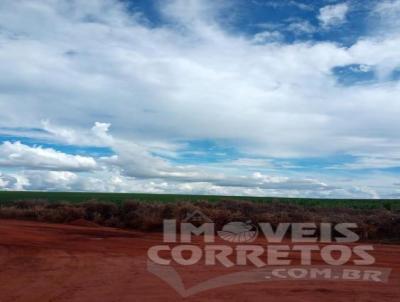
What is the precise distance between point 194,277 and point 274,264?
268 centimetres

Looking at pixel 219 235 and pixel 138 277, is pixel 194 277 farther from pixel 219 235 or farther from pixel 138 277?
pixel 219 235

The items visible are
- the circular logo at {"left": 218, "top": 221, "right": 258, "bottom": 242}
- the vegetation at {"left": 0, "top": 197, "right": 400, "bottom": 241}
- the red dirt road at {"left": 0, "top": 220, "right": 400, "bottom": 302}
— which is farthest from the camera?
the vegetation at {"left": 0, "top": 197, "right": 400, "bottom": 241}

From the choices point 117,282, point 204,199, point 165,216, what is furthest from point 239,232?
point 204,199

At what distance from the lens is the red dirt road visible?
8.50m

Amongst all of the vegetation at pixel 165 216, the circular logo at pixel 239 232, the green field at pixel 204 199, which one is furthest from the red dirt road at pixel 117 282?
the green field at pixel 204 199

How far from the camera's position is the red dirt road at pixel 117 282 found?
8500 mm

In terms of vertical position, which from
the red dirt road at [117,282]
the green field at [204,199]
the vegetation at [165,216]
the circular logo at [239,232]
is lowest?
the red dirt road at [117,282]

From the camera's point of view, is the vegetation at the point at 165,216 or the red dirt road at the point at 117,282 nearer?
the red dirt road at the point at 117,282

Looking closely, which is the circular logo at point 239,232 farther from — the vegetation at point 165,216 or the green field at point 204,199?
the green field at point 204,199

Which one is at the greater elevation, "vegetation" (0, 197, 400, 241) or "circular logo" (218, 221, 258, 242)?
"vegetation" (0, 197, 400, 241)

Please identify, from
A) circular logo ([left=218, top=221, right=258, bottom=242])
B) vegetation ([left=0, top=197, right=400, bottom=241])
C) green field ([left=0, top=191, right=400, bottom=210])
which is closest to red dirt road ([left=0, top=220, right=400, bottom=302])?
circular logo ([left=218, top=221, right=258, bottom=242])

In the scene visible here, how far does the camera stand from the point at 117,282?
9.58 m

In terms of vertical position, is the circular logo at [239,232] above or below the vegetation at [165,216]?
below

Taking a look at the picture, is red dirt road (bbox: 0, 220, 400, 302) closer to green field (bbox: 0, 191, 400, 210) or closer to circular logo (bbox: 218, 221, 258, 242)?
circular logo (bbox: 218, 221, 258, 242)
